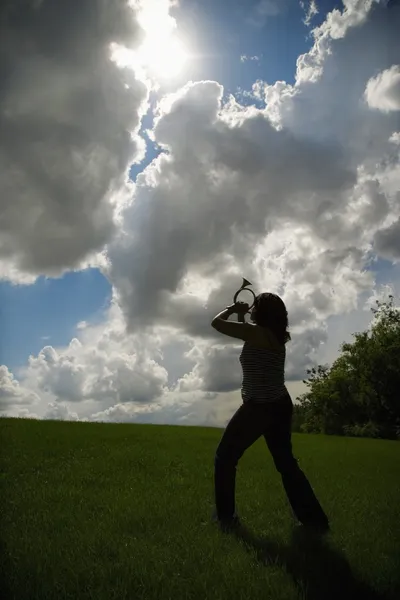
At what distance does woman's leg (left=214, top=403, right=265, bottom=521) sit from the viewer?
21.6 feet

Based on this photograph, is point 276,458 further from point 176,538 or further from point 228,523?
point 176,538

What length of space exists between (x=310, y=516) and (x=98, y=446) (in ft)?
36.8

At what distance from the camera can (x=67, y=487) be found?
966cm

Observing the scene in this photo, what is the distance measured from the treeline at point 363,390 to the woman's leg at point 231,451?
171ft

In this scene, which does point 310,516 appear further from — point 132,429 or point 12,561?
point 132,429

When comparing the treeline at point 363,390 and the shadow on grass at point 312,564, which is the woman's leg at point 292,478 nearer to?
the shadow on grass at point 312,564

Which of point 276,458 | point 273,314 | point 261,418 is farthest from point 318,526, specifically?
point 273,314

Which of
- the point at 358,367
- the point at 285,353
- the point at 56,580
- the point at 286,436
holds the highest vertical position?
the point at 358,367

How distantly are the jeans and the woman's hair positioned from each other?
2.87 ft

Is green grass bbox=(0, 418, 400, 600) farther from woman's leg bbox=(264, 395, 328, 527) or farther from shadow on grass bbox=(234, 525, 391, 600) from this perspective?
woman's leg bbox=(264, 395, 328, 527)

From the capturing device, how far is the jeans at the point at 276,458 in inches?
260

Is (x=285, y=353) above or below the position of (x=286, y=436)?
above

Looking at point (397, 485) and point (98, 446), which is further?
point (98, 446)

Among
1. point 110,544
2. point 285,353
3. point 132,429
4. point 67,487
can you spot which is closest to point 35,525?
point 110,544
